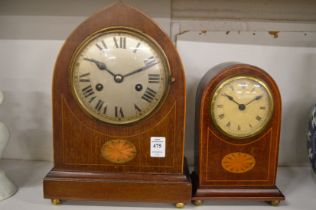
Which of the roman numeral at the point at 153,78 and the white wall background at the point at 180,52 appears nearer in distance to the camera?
the roman numeral at the point at 153,78

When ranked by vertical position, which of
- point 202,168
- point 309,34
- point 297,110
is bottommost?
point 202,168

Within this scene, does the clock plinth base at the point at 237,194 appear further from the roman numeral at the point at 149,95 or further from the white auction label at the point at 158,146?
the roman numeral at the point at 149,95

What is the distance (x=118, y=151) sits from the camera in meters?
0.90

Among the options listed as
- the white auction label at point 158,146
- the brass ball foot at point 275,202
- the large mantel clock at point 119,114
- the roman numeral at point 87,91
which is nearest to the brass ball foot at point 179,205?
the large mantel clock at point 119,114

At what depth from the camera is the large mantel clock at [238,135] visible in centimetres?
87

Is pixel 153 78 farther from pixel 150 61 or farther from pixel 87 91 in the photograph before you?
pixel 87 91

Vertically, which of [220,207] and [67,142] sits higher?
[67,142]

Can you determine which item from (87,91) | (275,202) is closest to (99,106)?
(87,91)

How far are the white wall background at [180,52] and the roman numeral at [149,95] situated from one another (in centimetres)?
31

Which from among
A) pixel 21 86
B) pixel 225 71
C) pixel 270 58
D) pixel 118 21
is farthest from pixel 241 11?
pixel 21 86

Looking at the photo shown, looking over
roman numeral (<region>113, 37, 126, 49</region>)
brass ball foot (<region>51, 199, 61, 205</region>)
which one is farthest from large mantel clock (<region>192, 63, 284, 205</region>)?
brass ball foot (<region>51, 199, 61, 205</region>)

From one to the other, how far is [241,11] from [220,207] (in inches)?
25.0

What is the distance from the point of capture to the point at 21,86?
119 centimetres

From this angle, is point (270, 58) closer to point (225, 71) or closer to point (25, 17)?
point (225, 71)
